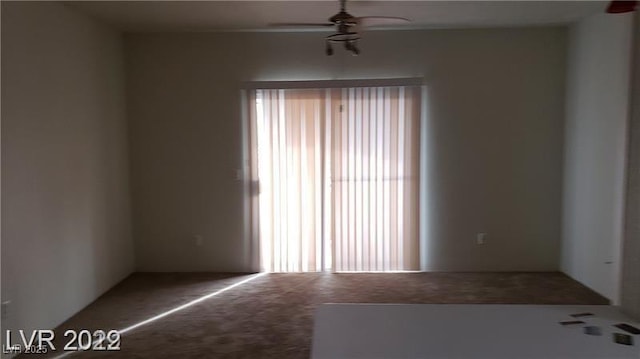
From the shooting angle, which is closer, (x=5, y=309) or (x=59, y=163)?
(x=5, y=309)

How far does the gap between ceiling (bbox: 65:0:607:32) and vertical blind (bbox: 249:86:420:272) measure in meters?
0.80

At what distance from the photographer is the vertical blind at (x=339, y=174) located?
529 centimetres

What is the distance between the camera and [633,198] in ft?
11.0

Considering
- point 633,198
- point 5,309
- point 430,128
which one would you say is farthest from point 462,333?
point 430,128

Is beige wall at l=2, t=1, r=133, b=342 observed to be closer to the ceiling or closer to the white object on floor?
the ceiling

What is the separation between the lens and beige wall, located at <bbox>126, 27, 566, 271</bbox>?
17.3 feet

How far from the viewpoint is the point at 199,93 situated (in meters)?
5.38

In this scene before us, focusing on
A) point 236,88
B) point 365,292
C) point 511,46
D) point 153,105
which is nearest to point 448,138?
point 511,46

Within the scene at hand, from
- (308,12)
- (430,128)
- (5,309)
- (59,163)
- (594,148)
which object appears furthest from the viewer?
(430,128)

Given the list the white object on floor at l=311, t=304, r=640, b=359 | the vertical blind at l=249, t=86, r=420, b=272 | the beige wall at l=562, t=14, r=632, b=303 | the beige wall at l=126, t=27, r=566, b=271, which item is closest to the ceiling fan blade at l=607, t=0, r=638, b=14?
the beige wall at l=562, t=14, r=632, b=303

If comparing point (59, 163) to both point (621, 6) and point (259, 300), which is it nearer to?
point (259, 300)

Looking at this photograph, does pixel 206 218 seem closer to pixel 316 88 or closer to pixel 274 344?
pixel 316 88

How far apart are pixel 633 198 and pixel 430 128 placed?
2.28 m

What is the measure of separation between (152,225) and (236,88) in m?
1.77
